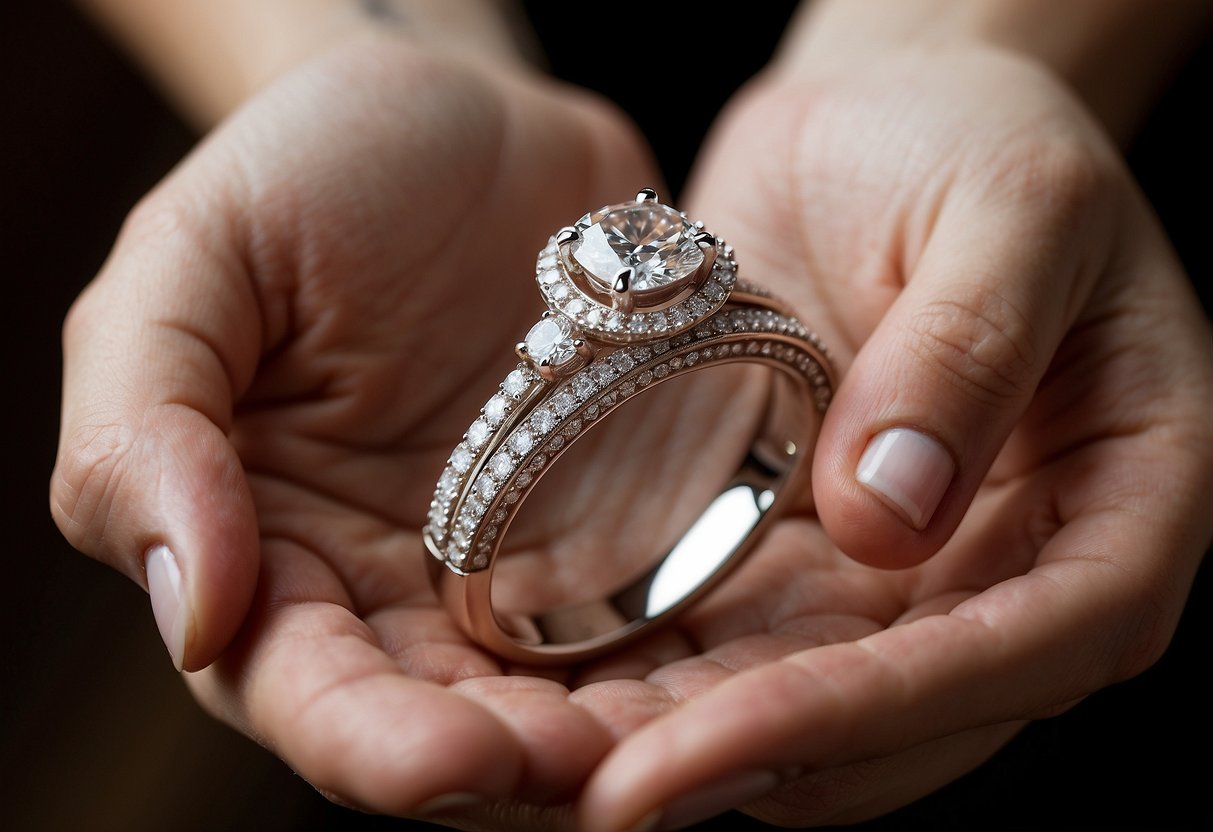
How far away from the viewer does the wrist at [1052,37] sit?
1943 millimetres

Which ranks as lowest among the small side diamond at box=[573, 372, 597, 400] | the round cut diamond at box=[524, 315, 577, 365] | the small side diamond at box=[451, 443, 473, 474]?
the small side diamond at box=[451, 443, 473, 474]

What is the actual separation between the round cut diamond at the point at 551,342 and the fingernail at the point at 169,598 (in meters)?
0.44

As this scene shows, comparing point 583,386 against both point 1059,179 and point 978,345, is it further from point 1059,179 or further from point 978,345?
point 1059,179

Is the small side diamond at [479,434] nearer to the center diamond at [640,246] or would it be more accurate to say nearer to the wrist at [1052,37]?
the center diamond at [640,246]

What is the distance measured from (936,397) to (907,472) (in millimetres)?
88

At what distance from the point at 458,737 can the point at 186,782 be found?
4.60 feet

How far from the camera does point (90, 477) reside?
1128 millimetres

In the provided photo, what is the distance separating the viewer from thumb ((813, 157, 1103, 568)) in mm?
1140

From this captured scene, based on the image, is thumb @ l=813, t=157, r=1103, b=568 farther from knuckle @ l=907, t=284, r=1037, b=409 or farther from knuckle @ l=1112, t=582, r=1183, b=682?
knuckle @ l=1112, t=582, r=1183, b=682

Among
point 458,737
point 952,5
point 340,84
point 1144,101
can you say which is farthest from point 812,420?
point 1144,101

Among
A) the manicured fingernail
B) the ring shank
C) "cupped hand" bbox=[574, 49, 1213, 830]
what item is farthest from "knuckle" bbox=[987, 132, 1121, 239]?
the manicured fingernail

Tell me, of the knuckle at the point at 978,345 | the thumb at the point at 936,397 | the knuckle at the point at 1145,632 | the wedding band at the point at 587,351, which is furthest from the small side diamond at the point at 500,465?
the knuckle at the point at 1145,632

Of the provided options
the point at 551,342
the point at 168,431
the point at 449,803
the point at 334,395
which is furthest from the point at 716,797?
the point at 334,395

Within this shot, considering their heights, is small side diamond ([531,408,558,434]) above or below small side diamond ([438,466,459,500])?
above
